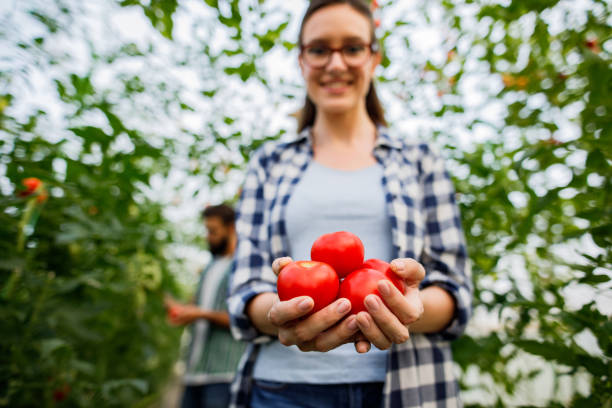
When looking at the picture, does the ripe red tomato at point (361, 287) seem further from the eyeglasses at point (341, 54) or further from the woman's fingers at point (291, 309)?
the eyeglasses at point (341, 54)

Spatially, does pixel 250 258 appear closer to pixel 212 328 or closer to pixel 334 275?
pixel 334 275

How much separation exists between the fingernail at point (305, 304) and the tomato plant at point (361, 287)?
0.11 metres

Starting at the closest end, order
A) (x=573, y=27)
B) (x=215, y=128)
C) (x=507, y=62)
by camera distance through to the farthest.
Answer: (x=573, y=27)
(x=507, y=62)
(x=215, y=128)

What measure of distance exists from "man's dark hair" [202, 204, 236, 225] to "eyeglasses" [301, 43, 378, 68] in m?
2.22

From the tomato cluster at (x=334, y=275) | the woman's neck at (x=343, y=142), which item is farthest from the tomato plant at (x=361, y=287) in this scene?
the woman's neck at (x=343, y=142)

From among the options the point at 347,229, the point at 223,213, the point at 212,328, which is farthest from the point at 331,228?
the point at 223,213

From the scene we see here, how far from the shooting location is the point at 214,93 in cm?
196

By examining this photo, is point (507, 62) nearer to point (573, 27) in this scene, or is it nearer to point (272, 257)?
point (573, 27)

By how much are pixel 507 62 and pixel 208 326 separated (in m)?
2.54

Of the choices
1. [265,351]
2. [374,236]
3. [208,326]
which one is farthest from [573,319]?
[208,326]

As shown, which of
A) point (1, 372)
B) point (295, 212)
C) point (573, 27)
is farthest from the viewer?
point (1, 372)

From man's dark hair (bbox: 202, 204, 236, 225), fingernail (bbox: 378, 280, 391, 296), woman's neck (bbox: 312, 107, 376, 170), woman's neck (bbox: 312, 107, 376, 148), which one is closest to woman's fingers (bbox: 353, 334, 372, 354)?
fingernail (bbox: 378, 280, 391, 296)

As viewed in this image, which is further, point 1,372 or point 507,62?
point 507,62

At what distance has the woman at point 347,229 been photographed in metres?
0.96
